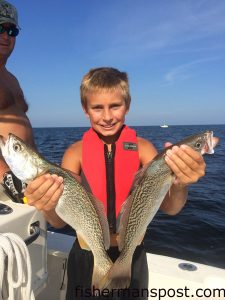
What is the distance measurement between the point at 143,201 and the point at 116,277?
2.83 feet

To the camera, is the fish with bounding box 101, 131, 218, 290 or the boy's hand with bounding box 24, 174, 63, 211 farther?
the fish with bounding box 101, 131, 218, 290

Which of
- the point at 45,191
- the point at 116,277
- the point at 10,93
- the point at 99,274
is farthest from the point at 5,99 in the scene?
the point at 116,277

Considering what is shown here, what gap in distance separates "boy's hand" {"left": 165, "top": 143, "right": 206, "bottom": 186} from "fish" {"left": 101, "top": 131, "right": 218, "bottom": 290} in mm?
102

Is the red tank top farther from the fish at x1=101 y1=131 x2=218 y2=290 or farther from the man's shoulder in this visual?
the fish at x1=101 y1=131 x2=218 y2=290

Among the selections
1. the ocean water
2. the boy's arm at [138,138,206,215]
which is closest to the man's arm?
the boy's arm at [138,138,206,215]

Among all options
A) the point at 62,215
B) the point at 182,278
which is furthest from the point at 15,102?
the point at 182,278

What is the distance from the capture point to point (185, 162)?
327 cm

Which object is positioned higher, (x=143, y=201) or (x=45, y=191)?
(x=45, y=191)

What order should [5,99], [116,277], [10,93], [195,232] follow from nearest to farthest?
[116,277], [5,99], [10,93], [195,232]

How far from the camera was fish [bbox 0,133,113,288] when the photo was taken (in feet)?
11.0

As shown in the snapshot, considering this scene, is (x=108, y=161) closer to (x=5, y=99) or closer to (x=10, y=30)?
(x=5, y=99)

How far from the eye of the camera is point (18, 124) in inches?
228

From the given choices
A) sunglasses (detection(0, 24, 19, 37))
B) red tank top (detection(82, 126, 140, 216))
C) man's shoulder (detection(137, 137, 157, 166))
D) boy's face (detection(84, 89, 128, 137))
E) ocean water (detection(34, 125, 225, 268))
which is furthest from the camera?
ocean water (detection(34, 125, 225, 268))

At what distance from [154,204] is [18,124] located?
3397 millimetres
